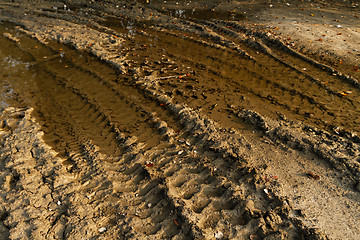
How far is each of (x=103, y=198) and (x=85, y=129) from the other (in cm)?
174

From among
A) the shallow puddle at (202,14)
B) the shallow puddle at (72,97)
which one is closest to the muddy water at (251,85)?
the shallow puddle at (72,97)

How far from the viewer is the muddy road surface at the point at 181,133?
298cm

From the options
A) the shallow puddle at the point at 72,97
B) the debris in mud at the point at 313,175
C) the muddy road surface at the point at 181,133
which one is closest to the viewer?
the muddy road surface at the point at 181,133

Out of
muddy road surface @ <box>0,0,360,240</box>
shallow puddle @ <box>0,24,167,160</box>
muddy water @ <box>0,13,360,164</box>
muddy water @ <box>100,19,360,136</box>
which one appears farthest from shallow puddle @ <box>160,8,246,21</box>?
shallow puddle @ <box>0,24,167,160</box>

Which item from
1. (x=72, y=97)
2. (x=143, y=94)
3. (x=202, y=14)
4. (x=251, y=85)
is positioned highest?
(x=202, y=14)

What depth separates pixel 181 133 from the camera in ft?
14.3

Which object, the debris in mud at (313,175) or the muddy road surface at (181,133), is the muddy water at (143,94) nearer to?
the muddy road surface at (181,133)

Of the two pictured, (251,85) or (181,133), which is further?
(251,85)

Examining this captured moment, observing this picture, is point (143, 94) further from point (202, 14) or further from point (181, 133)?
point (202, 14)

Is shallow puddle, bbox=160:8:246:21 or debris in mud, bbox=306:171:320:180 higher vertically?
shallow puddle, bbox=160:8:246:21

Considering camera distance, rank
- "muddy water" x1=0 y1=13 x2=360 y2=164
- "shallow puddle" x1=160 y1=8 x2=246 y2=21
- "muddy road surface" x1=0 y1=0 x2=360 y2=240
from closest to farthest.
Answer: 1. "muddy road surface" x1=0 y1=0 x2=360 y2=240
2. "muddy water" x1=0 y1=13 x2=360 y2=164
3. "shallow puddle" x1=160 y1=8 x2=246 y2=21

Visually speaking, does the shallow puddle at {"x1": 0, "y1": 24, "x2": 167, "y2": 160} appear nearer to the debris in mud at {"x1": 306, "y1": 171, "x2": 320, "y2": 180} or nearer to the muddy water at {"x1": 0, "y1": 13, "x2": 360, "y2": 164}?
the muddy water at {"x1": 0, "y1": 13, "x2": 360, "y2": 164}

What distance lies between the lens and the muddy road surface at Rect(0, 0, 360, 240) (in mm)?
2980

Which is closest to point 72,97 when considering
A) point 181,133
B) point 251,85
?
point 181,133
